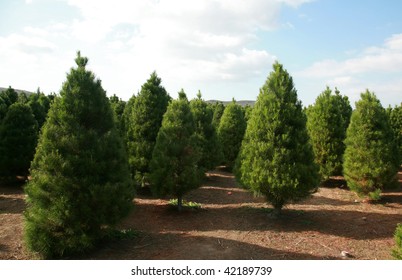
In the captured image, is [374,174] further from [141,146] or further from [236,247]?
[141,146]

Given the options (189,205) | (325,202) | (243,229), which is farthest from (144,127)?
(325,202)

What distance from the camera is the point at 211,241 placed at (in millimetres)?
8961

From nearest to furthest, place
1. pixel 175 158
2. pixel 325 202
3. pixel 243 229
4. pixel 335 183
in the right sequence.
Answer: pixel 243 229
pixel 175 158
pixel 325 202
pixel 335 183

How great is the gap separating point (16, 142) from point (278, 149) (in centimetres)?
1234

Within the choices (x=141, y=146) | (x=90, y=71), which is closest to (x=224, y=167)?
(x=141, y=146)

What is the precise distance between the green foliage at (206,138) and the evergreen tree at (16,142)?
27.7ft

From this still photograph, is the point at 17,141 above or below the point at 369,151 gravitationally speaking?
above

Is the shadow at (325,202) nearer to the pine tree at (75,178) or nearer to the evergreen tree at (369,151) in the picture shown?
the evergreen tree at (369,151)

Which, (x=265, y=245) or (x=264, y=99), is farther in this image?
(x=264, y=99)

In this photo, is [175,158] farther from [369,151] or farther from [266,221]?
[369,151]

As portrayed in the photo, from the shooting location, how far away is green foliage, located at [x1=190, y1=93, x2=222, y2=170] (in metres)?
17.2

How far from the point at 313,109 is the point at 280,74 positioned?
725 cm

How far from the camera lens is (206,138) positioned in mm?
17766

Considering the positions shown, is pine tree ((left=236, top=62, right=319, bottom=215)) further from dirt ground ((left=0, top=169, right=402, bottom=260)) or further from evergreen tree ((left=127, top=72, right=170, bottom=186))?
evergreen tree ((left=127, top=72, right=170, bottom=186))
